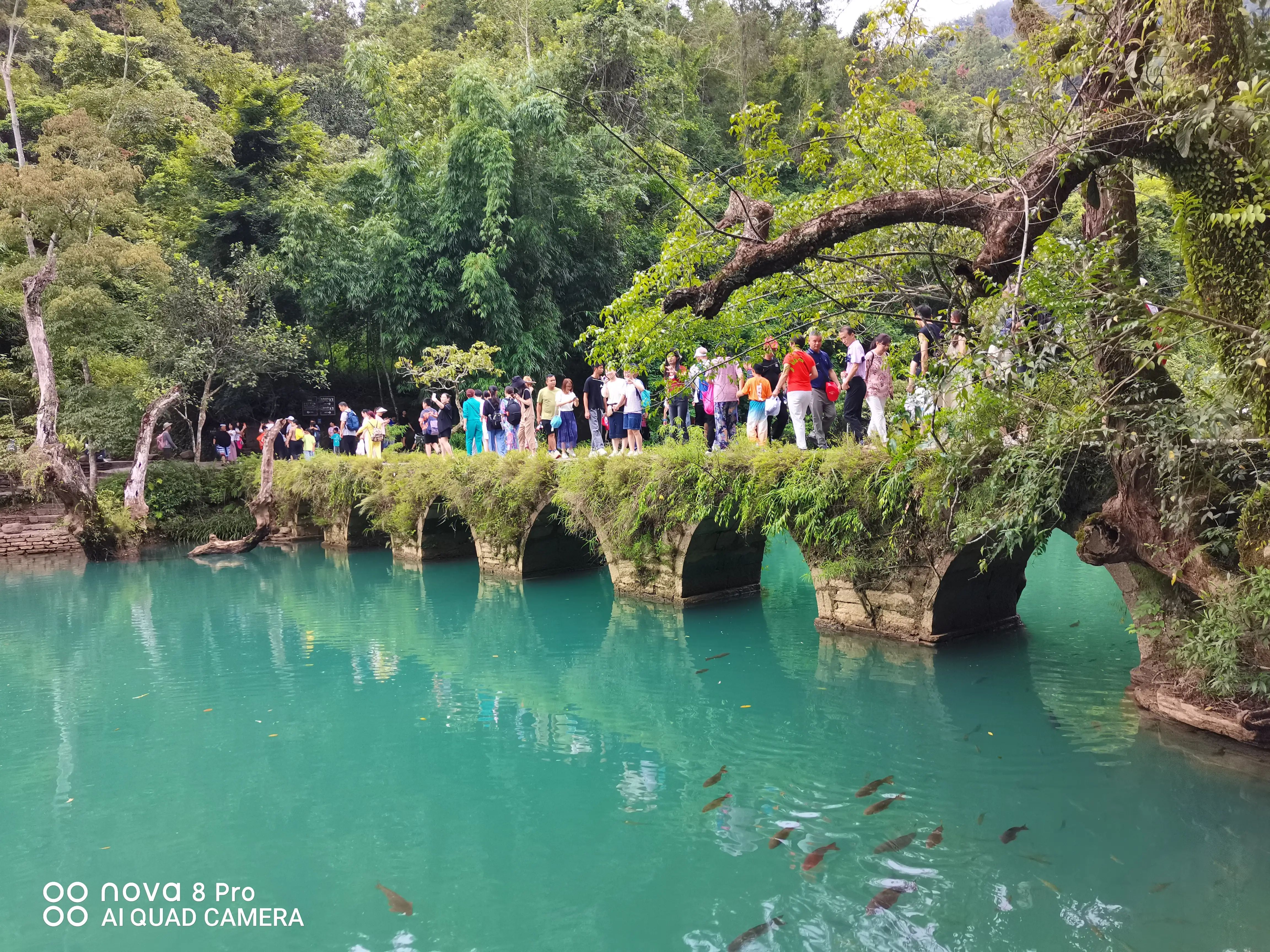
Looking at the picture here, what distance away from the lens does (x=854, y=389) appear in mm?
10953

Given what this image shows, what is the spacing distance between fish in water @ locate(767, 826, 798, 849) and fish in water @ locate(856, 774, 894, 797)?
758 mm

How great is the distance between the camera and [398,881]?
17.8ft

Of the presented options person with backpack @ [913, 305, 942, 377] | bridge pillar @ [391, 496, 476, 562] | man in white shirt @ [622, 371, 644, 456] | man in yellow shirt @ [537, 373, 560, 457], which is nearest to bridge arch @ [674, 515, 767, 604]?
man in white shirt @ [622, 371, 644, 456]

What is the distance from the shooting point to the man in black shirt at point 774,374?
26.1 feet

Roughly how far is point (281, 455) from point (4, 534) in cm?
713

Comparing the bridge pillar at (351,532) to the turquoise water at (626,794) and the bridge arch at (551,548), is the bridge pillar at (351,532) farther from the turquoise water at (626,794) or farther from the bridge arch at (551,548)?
the turquoise water at (626,794)

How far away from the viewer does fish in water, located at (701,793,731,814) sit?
20.6 feet

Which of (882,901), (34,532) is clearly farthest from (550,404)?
(34,532)

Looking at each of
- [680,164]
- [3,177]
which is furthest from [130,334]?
[680,164]

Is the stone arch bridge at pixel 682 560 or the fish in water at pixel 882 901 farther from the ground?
the stone arch bridge at pixel 682 560

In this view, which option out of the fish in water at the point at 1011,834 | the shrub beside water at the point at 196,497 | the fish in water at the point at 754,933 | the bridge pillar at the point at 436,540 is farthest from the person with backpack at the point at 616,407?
the shrub beside water at the point at 196,497

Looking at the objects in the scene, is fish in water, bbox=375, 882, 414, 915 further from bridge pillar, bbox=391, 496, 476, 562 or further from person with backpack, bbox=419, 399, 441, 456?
person with backpack, bbox=419, 399, 441, 456

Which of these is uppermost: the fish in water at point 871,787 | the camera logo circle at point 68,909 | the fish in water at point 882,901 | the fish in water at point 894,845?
the camera logo circle at point 68,909

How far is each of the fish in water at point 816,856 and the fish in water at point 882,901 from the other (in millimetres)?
455
